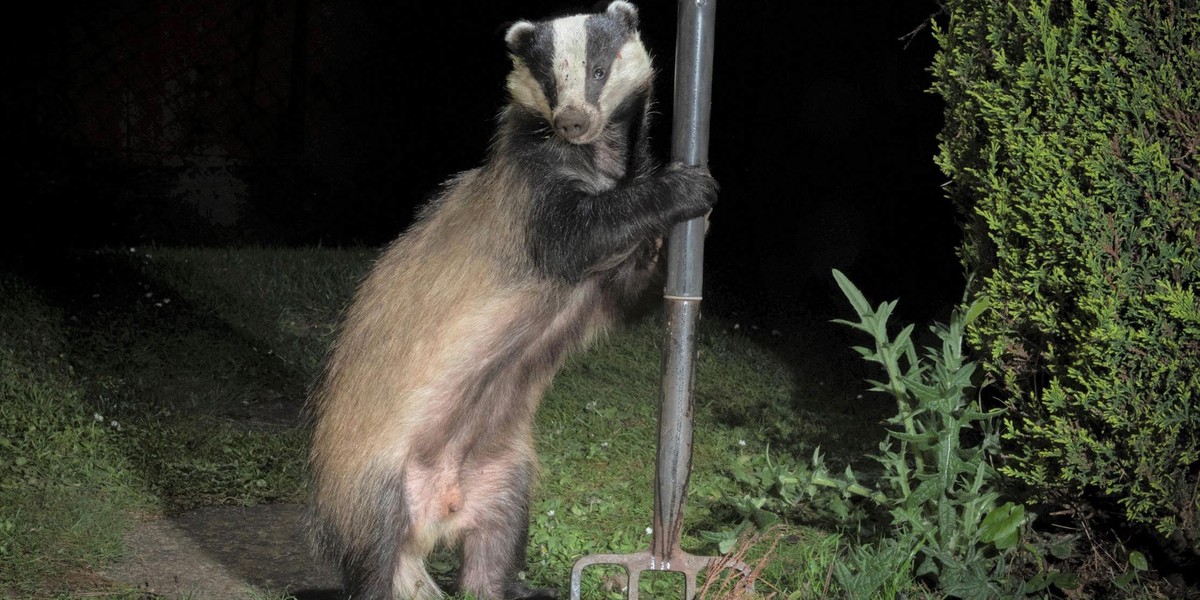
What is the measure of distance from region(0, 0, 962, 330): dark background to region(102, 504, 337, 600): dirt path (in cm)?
401

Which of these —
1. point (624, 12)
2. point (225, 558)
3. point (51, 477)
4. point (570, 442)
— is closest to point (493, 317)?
point (624, 12)

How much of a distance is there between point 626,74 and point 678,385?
1152 mm

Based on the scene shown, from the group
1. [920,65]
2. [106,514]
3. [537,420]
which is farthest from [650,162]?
[920,65]

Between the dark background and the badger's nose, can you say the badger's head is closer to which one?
the badger's nose

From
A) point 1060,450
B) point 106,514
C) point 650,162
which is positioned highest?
point 650,162

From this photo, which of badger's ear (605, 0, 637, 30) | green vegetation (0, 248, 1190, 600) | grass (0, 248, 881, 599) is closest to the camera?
green vegetation (0, 248, 1190, 600)

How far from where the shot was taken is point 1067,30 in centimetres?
337

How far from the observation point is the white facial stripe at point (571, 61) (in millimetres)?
3777

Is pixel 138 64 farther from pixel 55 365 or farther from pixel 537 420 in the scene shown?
pixel 537 420

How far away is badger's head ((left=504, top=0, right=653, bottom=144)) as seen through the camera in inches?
148

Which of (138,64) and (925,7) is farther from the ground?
(925,7)

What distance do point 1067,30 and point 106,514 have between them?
3.67 metres

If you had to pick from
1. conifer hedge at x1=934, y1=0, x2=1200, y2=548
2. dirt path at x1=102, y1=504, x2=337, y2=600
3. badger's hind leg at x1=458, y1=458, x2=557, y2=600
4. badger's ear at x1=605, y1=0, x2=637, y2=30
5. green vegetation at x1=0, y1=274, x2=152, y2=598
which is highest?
badger's ear at x1=605, y1=0, x2=637, y2=30

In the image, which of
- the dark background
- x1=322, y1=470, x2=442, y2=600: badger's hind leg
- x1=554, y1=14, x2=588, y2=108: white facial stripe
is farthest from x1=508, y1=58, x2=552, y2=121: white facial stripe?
the dark background
